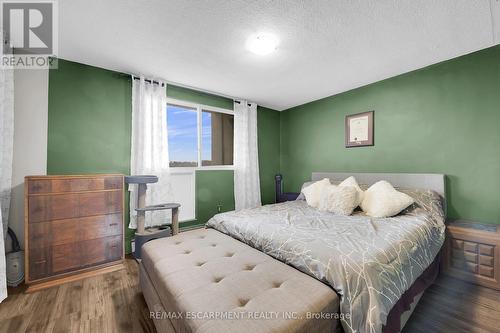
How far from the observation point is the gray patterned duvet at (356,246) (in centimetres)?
109

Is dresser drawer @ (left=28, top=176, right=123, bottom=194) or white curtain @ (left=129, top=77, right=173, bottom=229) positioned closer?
dresser drawer @ (left=28, top=176, right=123, bottom=194)

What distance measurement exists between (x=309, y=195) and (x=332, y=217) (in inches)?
30.4

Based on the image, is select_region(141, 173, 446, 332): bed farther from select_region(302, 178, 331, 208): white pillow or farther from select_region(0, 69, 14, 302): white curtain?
select_region(0, 69, 14, 302): white curtain

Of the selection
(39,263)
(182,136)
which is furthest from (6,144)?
(182,136)

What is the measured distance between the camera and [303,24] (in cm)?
183

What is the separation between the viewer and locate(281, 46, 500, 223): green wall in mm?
2236

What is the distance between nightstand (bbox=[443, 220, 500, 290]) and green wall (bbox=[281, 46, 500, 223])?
0.41m

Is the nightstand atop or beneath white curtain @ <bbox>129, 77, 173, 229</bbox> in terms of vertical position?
beneath

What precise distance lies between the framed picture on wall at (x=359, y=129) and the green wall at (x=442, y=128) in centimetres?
8

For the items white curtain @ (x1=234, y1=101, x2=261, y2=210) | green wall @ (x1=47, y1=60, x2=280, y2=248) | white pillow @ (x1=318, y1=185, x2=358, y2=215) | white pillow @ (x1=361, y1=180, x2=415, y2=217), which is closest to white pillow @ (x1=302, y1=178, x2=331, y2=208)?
white pillow @ (x1=318, y1=185, x2=358, y2=215)

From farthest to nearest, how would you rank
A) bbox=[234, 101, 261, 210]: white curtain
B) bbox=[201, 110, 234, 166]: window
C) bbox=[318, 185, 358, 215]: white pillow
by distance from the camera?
bbox=[234, 101, 261, 210]: white curtain
bbox=[201, 110, 234, 166]: window
bbox=[318, 185, 358, 215]: white pillow

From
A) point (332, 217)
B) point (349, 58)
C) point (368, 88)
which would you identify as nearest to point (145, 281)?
point (332, 217)

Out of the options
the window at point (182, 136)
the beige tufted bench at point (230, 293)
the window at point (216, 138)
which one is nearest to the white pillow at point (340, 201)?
the beige tufted bench at point (230, 293)

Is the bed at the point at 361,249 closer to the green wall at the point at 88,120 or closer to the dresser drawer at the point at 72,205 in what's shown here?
the dresser drawer at the point at 72,205
